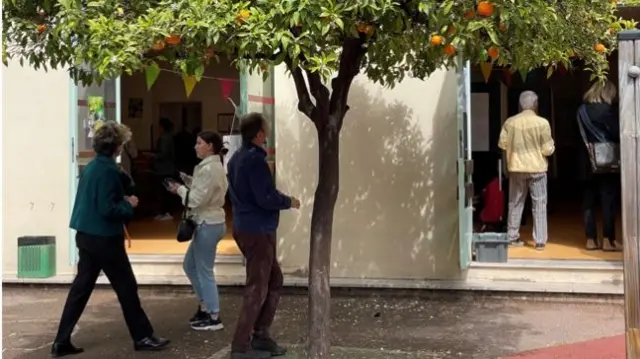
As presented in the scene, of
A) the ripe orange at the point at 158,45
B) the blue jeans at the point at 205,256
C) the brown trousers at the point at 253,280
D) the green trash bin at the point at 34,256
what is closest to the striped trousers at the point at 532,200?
the blue jeans at the point at 205,256

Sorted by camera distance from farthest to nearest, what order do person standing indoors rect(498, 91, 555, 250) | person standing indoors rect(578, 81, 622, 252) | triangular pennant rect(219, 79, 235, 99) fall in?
triangular pennant rect(219, 79, 235, 99) < person standing indoors rect(498, 91, 555, 250) < person standing indoors rect(578, 81, 622, 252)

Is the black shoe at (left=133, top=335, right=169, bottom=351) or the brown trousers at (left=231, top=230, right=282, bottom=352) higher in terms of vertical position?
the brown trousers at (left=231, top=230, right=282, bottom=352)

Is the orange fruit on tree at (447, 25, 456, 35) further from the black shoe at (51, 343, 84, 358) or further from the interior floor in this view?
the interior floor

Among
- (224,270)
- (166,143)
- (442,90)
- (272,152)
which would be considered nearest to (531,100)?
(442,90)

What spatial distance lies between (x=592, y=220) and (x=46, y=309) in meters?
5.99

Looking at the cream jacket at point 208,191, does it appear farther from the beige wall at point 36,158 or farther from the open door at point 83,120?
the beige wall at point 36,158

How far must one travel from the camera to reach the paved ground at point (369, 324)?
20.0 feet

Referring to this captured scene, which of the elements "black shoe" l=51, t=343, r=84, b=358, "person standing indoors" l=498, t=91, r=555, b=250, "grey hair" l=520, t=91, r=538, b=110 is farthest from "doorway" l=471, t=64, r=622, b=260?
"black shoe" l=51, t=343, r=84, b=358

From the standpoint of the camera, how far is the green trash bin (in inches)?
333

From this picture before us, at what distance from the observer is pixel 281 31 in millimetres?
3908

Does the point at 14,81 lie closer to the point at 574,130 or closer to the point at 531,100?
the point at 531,100

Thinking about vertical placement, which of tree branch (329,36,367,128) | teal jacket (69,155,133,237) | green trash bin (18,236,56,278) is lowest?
green trash bin (18,236,56,278)

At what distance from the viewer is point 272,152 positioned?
8195 millimetres

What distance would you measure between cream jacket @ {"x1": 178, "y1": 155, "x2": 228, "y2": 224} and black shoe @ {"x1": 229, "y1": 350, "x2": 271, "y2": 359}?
1.31 m
